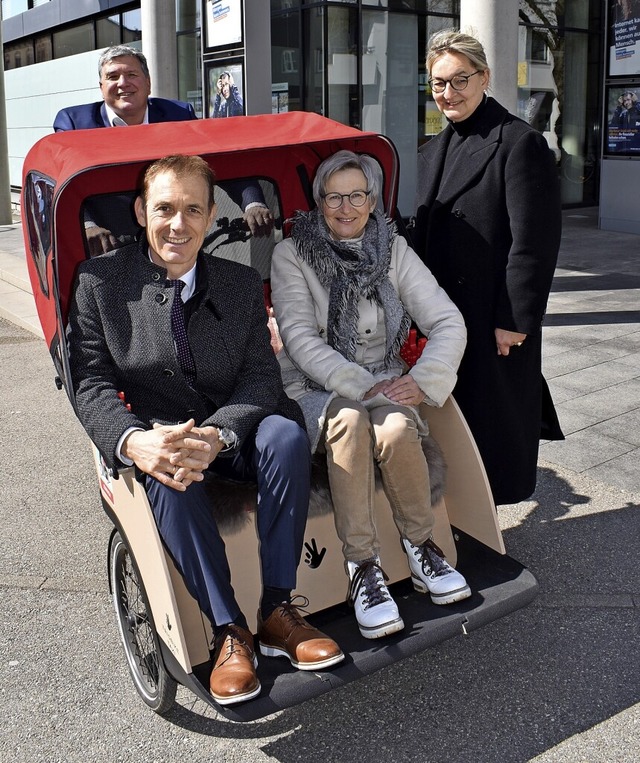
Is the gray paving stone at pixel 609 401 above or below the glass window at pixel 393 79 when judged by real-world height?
below

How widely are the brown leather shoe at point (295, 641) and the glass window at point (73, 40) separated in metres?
19.0

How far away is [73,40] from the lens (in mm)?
20609

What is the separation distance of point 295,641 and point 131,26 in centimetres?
1745

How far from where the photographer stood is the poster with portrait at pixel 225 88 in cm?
1063

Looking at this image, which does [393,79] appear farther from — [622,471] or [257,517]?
[257,517]

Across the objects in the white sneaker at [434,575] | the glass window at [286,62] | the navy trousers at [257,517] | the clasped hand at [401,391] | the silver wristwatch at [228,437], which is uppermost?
the glass window at [286,62]

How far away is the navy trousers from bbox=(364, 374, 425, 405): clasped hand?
39 centimetres

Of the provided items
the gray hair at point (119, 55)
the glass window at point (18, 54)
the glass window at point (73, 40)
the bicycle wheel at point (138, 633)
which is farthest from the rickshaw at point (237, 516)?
the glass window at point (18, 54)

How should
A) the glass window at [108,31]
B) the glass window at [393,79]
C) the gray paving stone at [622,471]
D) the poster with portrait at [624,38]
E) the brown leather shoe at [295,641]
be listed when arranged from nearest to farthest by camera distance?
the brown leather shoe at [295,641] < the gray paving stone at [622,471] < the poster with portrait at [624,38] < the glass window at [393,79] < the glass window at [108,31]

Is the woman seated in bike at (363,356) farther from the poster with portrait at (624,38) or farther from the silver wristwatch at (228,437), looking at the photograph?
the poster with portrait at (624,38)

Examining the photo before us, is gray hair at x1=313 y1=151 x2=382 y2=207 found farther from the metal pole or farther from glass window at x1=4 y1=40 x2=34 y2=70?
glass window at x1=4 y1=40 x2=34 y2=70

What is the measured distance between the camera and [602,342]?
24.4ft

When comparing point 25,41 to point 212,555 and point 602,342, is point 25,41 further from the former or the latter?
point 212,555

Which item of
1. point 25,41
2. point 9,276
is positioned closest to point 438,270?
point 9,276
